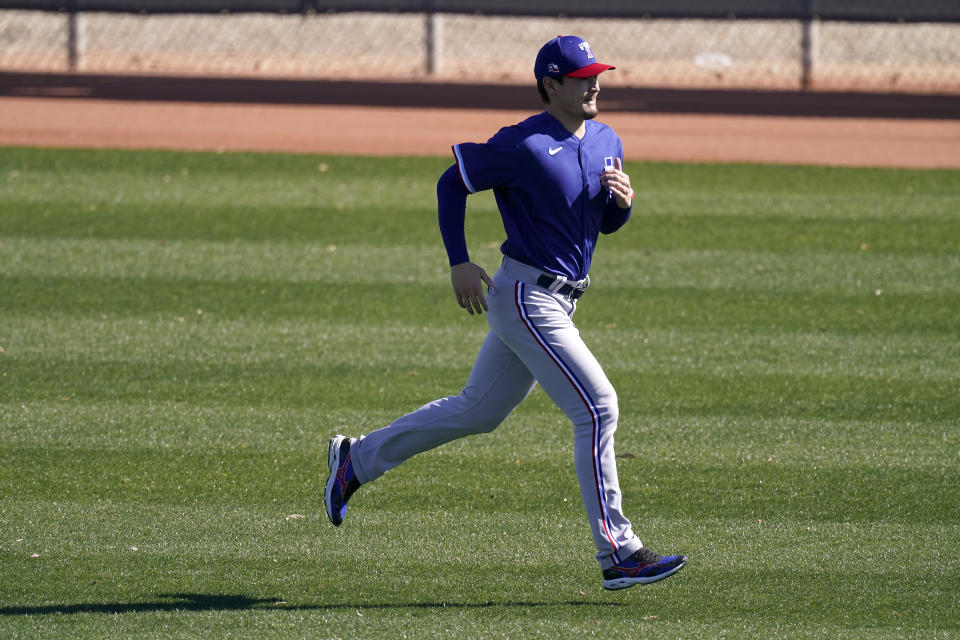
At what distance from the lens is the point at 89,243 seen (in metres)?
10.2

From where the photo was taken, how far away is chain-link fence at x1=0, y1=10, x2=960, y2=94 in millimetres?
20859

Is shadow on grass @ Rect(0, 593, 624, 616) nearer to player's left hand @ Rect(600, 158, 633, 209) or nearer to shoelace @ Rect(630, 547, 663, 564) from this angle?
shoelace @ Rect(630, 547, 663, 564)

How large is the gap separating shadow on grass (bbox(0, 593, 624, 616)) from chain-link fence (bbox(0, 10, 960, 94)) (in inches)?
651

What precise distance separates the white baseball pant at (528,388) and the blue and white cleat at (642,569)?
0.03 metres

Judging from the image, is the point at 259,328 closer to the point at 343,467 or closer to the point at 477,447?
the point at 477,447

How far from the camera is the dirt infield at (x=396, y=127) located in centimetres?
1430

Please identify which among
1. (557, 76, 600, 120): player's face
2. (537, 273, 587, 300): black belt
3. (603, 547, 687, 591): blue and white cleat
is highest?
(557, 76, 600, 120): player's face

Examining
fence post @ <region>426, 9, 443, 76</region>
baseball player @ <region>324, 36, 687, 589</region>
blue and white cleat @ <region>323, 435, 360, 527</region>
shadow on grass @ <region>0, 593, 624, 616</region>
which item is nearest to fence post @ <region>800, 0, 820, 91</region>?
fence post @ <region>426, 9, 443, 76</region>

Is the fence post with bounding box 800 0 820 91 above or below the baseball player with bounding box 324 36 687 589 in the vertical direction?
above

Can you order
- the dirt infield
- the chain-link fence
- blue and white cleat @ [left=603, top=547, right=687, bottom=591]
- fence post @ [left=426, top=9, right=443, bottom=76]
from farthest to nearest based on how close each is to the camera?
the chain-link fence < fence post @ [left=426, top=9, right=443, bottom=76] < the dirt infield < blue and white cleat @ [left=603, top=547, right=687, bottom=591]

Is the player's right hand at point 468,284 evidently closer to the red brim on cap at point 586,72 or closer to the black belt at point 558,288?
the black belt at point 558,288

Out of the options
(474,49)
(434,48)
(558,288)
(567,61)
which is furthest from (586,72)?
(474,49)

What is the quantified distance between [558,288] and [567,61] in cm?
87

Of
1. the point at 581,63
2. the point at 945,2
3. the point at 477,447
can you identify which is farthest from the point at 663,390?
the point at 945,2
